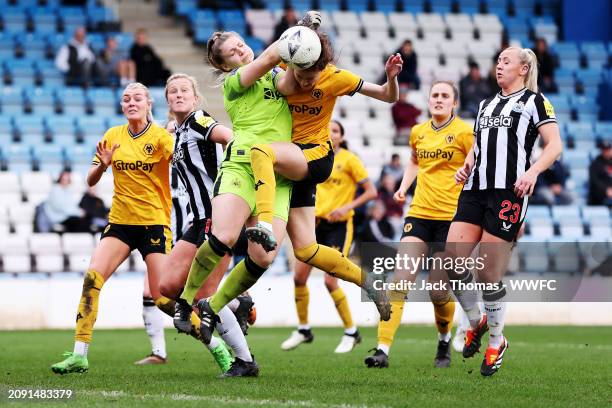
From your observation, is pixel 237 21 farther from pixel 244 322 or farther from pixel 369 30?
pixel 244 322

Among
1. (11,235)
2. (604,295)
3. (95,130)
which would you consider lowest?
(604,295)

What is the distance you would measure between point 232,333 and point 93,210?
8720mm

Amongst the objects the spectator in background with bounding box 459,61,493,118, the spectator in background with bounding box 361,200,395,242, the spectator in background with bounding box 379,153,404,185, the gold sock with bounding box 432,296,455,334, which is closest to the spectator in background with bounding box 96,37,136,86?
the spectator in background with bounding box 379,153,404,185

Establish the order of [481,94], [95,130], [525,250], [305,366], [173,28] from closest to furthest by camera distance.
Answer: [305,366] → [525,250] → [95,130] → [481,94] → [173,28]

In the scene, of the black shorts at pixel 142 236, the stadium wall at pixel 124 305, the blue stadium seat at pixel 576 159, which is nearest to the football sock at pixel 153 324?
the black shorts at pixel 142 236

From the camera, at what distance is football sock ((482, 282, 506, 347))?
877 cm

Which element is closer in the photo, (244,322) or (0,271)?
(244,322)

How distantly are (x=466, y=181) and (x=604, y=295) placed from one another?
30.0ft

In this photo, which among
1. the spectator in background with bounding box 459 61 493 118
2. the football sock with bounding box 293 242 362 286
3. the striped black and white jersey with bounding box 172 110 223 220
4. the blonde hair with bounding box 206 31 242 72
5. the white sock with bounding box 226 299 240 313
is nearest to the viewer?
the football sock with bounding box 293 242 362 286

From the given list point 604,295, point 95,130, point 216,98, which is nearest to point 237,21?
point 216,98

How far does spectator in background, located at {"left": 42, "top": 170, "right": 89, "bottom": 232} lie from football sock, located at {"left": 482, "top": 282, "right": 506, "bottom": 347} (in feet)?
29.8

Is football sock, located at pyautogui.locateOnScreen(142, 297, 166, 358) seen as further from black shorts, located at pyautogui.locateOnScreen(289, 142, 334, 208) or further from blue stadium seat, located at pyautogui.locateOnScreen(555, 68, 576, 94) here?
blue stadium seat, located at pyautogui.locateOnScreen(555, 68, 576, 94)

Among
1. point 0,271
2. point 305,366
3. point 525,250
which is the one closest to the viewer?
point 305,366

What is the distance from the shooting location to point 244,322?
8.80 metres
